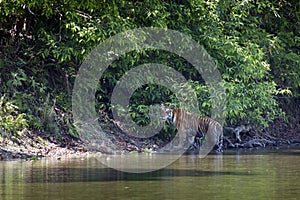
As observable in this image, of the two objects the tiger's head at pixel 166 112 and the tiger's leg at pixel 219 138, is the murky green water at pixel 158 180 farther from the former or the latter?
the tiger's head at pixel 166 112

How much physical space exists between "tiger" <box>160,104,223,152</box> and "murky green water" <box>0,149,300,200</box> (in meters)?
3.33

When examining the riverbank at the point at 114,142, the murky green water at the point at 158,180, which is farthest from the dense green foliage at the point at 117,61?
the murky green water at the point at 158,180

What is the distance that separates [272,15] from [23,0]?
8078 millimetres

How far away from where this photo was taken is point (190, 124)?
1739 cm

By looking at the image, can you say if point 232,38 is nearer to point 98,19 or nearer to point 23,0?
point 98,19

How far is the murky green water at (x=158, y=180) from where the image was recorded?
29.9 feet

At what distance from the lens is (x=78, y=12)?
1655 centimetres

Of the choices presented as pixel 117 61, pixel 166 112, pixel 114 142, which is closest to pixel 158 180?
pixel 114 142

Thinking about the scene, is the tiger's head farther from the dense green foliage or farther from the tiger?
the dense green foliage

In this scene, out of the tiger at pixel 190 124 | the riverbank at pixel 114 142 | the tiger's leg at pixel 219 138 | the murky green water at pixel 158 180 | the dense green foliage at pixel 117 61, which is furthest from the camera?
the tiger at pixel 190 124

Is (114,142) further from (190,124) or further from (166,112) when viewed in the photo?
(190,124)

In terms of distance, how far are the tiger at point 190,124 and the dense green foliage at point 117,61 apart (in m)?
0.42

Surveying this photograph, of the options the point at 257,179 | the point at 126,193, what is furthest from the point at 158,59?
the point at 126,193

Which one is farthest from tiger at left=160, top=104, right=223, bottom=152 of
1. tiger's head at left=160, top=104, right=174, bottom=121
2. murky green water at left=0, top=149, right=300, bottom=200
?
murky green water at left=0, top=149, right=300, bottom=200
